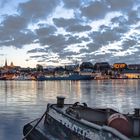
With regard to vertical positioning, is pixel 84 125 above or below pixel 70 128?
above

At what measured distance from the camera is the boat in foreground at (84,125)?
11.1m

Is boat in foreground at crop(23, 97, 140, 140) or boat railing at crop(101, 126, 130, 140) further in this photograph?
boat in foreground at crop(23, 97, 140, 140)

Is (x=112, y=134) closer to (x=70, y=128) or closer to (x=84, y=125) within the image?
(x=84, y=125)

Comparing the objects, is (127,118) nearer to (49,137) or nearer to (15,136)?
(49,137)

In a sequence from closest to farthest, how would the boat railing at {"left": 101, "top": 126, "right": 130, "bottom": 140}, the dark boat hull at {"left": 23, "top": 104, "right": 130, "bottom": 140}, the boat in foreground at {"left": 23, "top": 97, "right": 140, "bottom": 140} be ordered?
the boat railing at {"left": 101, "top": 126, "right": 130, "bottom": 140} < the dark boat hull at {"left": 23, "top": 104, "right": 130, "bottom": 140} < the boat in foreground at {"left": 23, "top": 97, "right": 140, "bottom": 140}

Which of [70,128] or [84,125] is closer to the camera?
[84,125]

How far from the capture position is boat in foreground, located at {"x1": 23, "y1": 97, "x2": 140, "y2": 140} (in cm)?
1108

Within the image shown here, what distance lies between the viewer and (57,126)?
15219 millimetres

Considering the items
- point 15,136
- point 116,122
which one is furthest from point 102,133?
point 15,136

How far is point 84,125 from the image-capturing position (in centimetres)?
1214

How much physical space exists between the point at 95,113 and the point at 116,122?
10.3 ft

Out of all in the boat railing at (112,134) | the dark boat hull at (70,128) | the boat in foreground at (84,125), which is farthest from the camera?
the boat in foreground at (84,125)

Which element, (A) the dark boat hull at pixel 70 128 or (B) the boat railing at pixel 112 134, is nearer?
(B) the boat railing at pixel 112 134

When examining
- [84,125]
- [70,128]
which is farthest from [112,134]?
[70,128]
